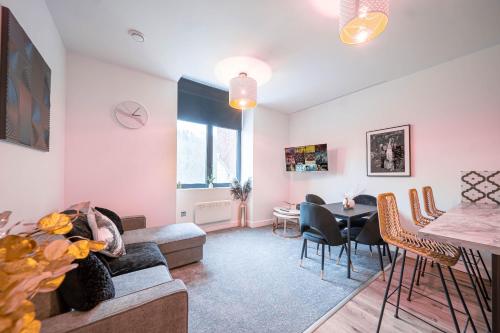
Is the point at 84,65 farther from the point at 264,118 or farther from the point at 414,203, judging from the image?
the point at 414,203

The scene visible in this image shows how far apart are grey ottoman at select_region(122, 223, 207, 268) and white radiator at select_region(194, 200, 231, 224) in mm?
1119

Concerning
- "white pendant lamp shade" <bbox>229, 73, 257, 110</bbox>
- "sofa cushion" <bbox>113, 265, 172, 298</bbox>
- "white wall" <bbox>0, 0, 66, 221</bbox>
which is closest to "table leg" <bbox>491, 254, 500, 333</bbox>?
"sofa cushion" <bbox>113, 265, 172, 298</bbox>

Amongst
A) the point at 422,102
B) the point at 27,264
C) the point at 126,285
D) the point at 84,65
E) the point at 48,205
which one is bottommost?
the point at 126,285

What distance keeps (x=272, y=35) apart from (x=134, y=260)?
2701 millimetres

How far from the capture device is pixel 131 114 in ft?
9.64

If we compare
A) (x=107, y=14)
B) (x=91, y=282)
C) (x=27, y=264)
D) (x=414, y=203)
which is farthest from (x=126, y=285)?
(x=414, y=203)

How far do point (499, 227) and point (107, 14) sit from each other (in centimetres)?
364

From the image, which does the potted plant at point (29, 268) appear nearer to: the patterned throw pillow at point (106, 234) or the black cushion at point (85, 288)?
the black cushion at point (85, 288)

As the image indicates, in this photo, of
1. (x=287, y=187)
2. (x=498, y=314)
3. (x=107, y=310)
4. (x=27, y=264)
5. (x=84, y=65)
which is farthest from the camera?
(x=287, y=187)

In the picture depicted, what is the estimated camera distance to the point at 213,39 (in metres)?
2.27

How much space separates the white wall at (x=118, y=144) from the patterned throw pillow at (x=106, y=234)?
112cm

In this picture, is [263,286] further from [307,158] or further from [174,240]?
[307,158]

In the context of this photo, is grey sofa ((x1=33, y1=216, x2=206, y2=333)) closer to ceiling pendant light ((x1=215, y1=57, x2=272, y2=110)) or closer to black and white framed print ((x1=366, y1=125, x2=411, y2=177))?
ceiling pendant light ((x1=215, y1=57, x2=272, y2=110))

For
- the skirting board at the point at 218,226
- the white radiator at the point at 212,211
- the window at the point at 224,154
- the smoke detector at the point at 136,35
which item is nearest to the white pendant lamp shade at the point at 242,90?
the smoke detector at the point at 136,35
